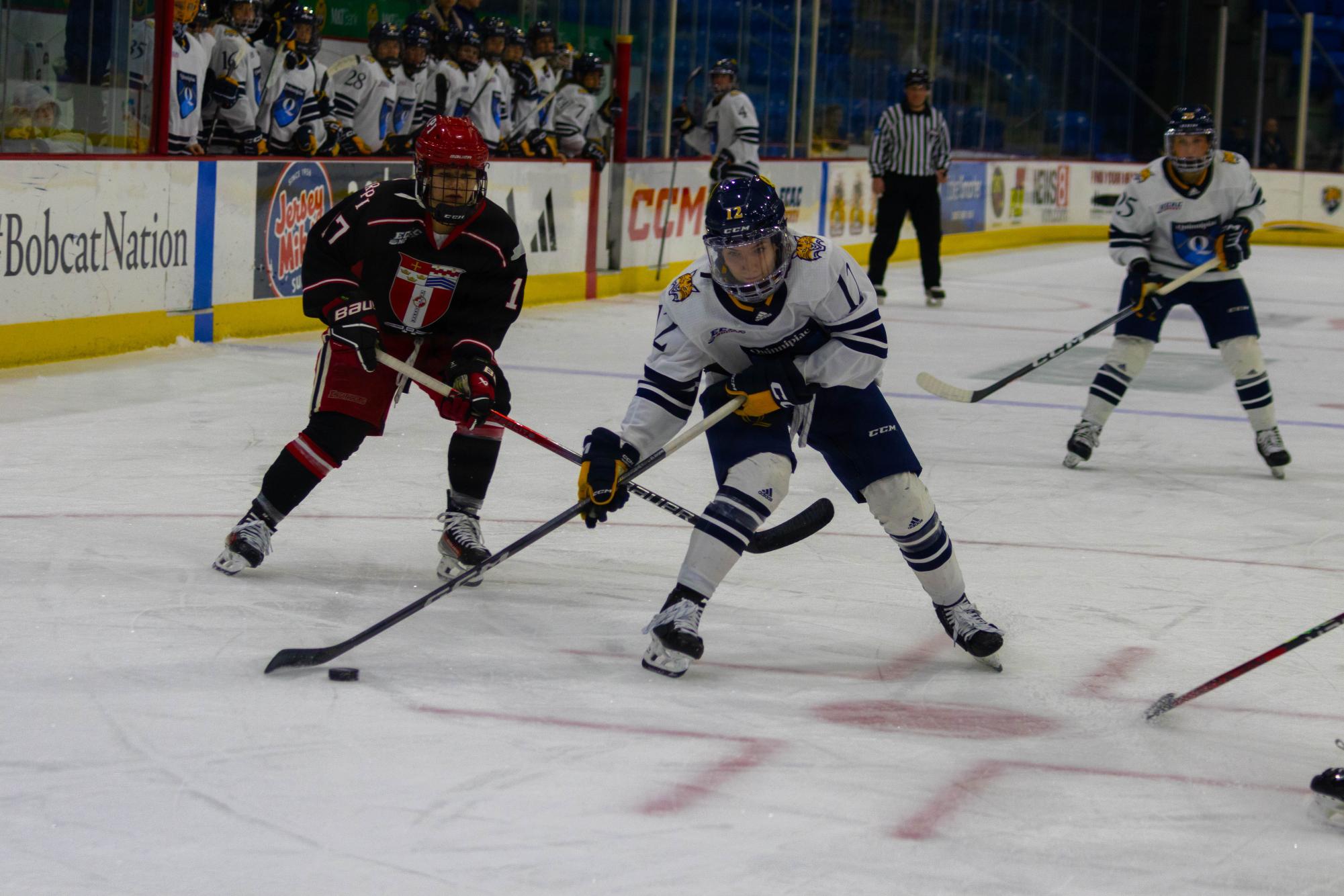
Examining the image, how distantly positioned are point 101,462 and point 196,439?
18.5 inches

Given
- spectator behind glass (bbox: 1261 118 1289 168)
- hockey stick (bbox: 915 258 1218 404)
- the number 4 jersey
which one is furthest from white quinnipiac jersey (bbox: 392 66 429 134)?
spectator behind glass (bbox: 1261 118 1289 168)

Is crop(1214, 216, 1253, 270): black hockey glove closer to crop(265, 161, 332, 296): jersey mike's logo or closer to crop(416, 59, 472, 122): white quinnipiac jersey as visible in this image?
crop(265, 161, 332, 296): jersey mike's logo

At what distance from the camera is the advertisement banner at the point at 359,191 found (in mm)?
7516

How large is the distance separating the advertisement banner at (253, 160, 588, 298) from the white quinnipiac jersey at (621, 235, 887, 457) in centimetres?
341

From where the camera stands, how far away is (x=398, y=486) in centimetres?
466

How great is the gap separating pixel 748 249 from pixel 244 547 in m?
1.36

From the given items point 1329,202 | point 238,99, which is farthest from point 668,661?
point 1329,202

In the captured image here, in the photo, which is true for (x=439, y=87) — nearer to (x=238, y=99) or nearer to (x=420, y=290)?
(x=238, y=99)

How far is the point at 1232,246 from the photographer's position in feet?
17.2

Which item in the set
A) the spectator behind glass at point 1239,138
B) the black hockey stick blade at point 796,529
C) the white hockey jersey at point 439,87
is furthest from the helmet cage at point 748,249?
the spectator behind glass at point 1239,138

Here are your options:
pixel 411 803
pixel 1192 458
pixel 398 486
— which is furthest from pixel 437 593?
pixel 1192 458

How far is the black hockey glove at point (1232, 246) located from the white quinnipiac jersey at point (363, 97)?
4.68 m

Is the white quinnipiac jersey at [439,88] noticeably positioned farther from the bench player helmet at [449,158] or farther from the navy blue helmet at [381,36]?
the bench player helmet at [449,158]

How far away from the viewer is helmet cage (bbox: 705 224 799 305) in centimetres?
292
